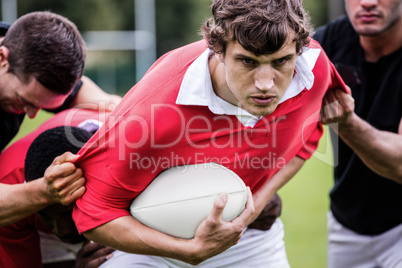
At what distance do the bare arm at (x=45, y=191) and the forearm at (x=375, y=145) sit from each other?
5.99ft

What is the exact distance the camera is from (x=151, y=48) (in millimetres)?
21734

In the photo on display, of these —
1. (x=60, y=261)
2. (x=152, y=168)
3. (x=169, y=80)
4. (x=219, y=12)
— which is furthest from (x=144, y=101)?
(x=60, y=261)

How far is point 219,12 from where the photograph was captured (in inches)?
110

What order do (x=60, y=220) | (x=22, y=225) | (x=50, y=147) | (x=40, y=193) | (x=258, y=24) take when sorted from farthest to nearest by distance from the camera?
1. (x=22, y=225)
2. (x=60, y=220)
3. (x=50, y=147)
4. (x=40, y=193)
5. (x=258, y=24)

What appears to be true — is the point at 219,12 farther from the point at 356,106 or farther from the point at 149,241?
the point at 356,106

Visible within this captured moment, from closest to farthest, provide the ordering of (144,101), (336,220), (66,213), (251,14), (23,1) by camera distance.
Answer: (251,14) < (144,101) < (66,213) < (336,220) < (23,1)

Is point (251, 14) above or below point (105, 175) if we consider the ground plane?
above

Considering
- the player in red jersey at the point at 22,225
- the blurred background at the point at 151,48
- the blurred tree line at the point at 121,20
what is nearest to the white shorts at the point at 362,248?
the blurred background at the point at 151,48

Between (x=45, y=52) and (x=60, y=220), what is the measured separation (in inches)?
42.1

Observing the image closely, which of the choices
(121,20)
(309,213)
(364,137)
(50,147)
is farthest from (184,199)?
(121,20)

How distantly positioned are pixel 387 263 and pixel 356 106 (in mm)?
1286

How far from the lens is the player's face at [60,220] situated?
133 inches

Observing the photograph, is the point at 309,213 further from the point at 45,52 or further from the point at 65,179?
the point at 65,179

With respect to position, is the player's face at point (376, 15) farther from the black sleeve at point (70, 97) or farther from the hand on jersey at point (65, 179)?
the hand on jersey at point (65, 179)
